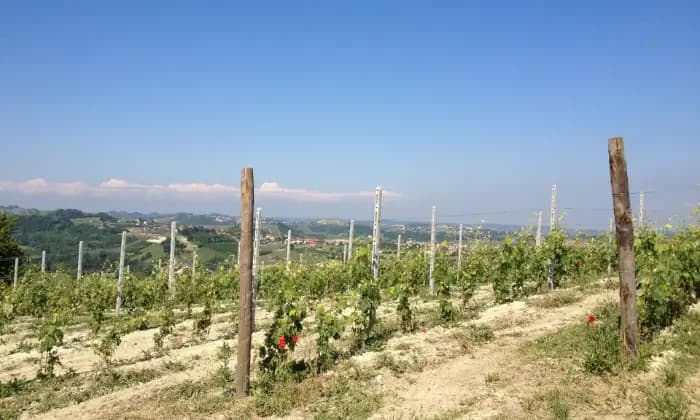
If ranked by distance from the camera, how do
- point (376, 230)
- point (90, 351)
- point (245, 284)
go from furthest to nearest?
point (90, 351), point (376, 230), point (245, 284)

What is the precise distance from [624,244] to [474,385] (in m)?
2.43

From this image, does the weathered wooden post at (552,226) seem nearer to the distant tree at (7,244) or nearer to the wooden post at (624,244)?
the wooden post at (624,244)

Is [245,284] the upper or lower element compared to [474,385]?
upper

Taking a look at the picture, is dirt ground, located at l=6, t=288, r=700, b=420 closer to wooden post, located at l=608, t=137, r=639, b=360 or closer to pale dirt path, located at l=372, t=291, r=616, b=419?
pale dirt path, located at l=372, t=291, r=616, b=419

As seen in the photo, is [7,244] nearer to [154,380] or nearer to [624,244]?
[154,380]

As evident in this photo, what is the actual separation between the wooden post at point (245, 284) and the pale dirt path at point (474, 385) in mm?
1786

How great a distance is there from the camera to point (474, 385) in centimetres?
535

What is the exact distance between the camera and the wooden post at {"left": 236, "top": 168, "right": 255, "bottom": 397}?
5672mm

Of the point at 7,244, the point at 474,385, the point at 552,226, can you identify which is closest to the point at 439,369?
the point at 474,385

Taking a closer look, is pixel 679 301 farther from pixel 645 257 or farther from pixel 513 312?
pixel 513 312

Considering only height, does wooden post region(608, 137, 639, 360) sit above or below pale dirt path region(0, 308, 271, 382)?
above

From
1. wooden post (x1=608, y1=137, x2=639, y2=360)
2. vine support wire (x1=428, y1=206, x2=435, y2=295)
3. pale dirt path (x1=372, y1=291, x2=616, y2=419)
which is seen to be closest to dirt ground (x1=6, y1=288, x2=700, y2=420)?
pale dirt path (x1=372, y1=291, x2=616, y2=419)

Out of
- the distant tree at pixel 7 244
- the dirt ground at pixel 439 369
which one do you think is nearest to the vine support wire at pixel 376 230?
the dirt ground at pixel 439 369

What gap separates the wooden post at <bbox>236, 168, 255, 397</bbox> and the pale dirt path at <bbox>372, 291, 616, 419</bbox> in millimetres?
1786
